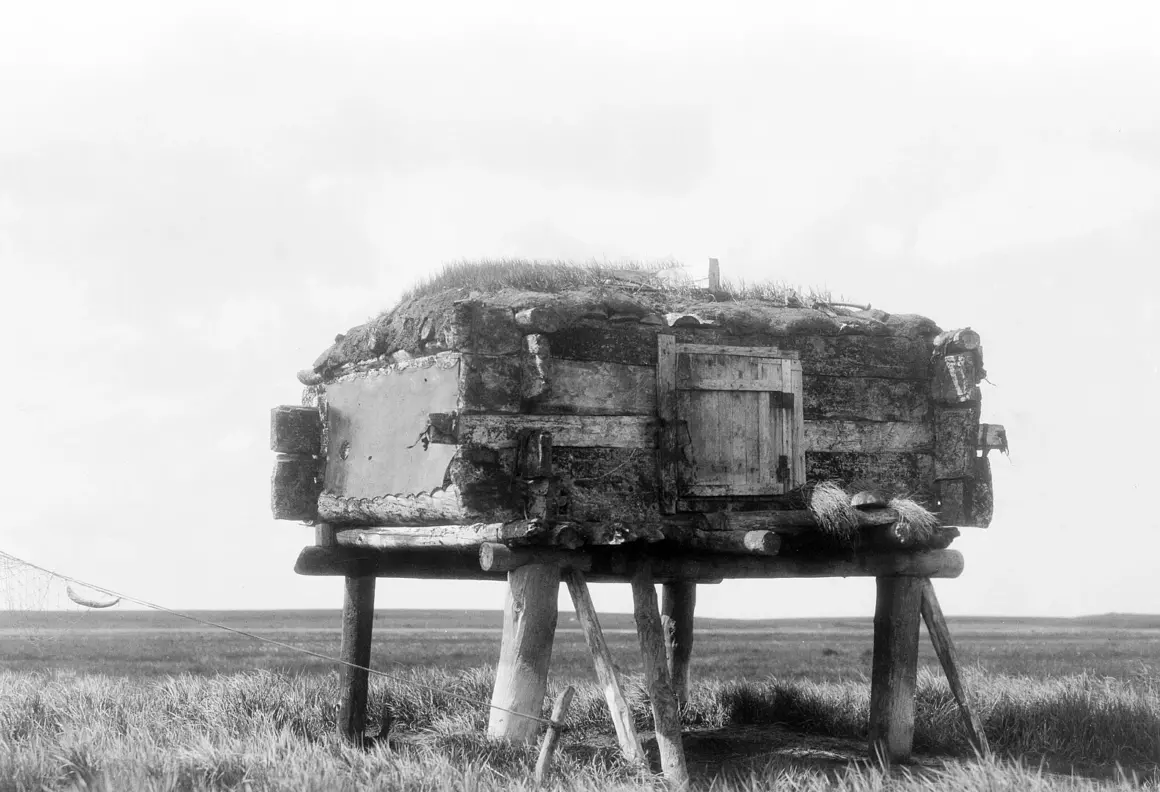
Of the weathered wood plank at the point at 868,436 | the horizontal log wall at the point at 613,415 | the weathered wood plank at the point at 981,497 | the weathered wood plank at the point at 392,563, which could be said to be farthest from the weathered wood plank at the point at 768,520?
the weathered wood plank at the point at 392,563

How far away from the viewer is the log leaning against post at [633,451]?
932cm

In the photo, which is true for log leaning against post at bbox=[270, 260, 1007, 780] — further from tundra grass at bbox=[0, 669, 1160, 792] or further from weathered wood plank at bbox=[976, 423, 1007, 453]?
tundra grass at bbox=[0, 669, 1160, 792]

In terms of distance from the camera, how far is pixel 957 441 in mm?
10922

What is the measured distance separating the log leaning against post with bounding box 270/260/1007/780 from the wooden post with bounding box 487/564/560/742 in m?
0.02

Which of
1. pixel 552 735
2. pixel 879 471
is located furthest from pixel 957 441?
pixel 552 735

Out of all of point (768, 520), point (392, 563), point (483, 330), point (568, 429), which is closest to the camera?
point (483, 330)

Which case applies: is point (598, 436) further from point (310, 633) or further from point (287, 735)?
point (310, 633)

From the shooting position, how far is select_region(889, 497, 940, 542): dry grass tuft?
9.68m

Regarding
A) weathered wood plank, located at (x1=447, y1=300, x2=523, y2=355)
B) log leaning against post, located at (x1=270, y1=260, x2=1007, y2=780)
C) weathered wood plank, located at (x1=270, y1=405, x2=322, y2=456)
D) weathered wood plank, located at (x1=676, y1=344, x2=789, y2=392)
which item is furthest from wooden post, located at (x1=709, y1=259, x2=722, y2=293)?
weathered wood plank, located at (x1=270, y1=405, x2=322, y2=456)

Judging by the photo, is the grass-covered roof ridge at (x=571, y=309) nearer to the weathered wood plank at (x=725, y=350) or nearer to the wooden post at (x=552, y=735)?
the weathered wood plank at (x=725, y=350)

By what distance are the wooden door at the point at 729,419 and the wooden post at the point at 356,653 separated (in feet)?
13.4

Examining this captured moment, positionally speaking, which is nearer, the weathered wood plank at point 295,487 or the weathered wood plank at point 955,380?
the weathered wood plank at point 955,380

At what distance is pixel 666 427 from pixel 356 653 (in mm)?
4537

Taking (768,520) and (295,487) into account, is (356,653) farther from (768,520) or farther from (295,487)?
(768,520)
